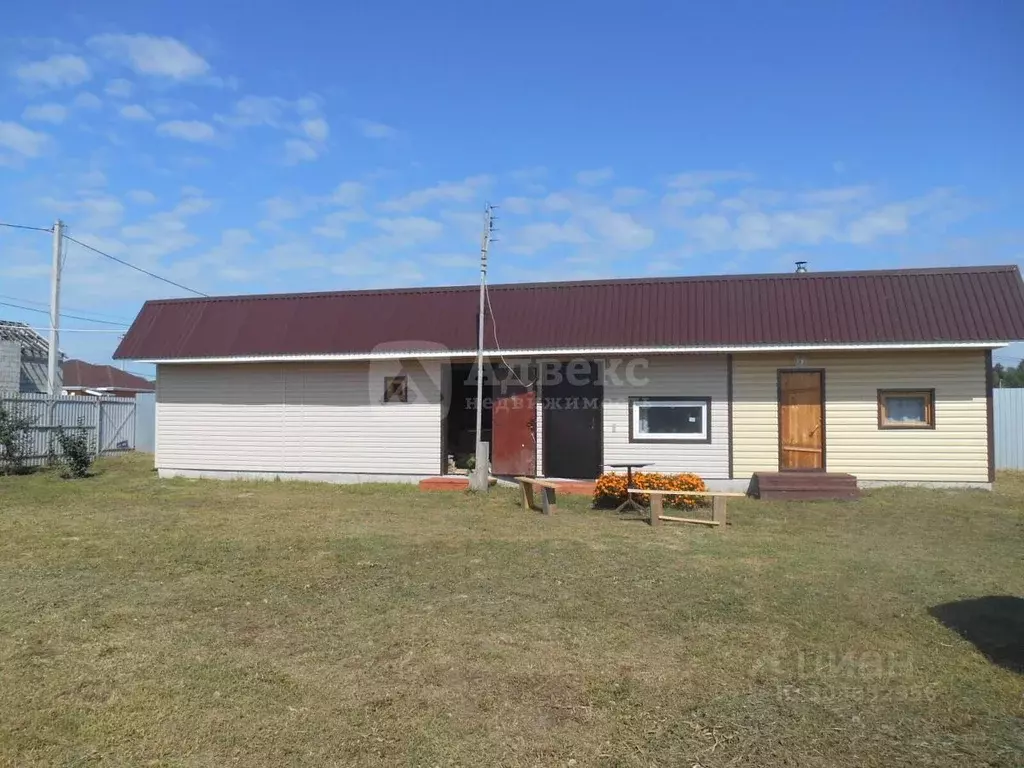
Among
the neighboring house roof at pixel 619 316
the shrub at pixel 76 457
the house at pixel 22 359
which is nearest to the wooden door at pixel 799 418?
the neighboring house roof at pixel 619 316

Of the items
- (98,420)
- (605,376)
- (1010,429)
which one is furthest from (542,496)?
(98,420)

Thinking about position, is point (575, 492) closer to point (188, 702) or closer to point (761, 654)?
point (761, 654)

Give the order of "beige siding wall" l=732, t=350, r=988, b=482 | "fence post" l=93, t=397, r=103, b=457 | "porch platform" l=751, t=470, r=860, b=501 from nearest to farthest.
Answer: "porch platform" l=751, t=470, r=860, b=501, "beige siding wall" l=732, t=350, r=988, b=482, "fence post" l=93, t=397, r=103, b=457

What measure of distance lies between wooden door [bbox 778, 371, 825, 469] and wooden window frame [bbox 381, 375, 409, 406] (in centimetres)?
707

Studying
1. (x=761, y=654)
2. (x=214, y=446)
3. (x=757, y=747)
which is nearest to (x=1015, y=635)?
(x=761, y=654)

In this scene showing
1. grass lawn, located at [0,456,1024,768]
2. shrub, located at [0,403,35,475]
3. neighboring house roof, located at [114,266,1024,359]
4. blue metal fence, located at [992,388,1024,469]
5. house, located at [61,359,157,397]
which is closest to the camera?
grass lawn, located at [0,456,1024,768]

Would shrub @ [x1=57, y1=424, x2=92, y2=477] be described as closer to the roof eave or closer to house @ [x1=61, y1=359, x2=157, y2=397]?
the roof eave

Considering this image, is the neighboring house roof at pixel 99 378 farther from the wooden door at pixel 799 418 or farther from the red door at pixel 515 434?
the wooden door at pixel 799 418

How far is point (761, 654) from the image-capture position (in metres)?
4.91

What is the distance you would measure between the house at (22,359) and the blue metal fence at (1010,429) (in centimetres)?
2934

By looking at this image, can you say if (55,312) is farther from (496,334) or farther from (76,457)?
(496,334)

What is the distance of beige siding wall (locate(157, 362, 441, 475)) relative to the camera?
48.5ft

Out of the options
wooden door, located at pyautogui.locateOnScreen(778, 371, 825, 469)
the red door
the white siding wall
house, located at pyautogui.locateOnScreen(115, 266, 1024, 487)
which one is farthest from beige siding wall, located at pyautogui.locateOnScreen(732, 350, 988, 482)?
the red door

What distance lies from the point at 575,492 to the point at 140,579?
25.2 feet
